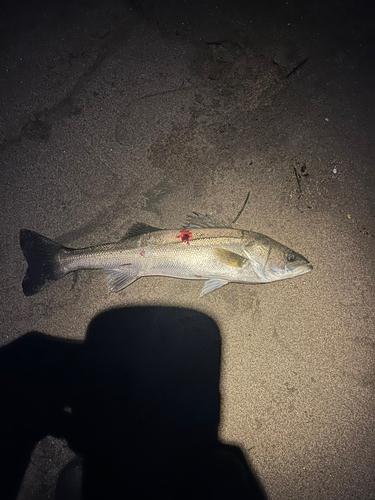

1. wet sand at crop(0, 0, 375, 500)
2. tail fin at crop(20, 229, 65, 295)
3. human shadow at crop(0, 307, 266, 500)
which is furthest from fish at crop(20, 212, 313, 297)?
human shadow at crop(0, 307, 266, 500)

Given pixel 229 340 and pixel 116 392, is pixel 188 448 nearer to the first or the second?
pixel 116 392

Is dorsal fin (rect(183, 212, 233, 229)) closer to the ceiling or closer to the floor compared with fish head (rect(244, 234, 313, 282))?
closer to the ceiling

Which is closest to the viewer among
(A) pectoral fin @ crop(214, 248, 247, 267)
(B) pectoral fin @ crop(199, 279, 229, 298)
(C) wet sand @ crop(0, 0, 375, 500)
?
(A) pectoral fin @ crop(214, 248, 247, 267)

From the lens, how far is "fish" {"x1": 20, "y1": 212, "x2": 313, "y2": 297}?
9.54ft

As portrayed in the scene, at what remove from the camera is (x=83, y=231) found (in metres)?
3.38

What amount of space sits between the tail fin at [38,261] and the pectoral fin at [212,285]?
1778mm

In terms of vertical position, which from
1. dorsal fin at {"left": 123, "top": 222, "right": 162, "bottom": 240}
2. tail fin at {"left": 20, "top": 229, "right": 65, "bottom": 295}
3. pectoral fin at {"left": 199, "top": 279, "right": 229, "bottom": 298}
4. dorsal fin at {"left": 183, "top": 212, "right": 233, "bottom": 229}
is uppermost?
dorsal fin at {"left": 183, "top": 212, "right": 233, "bottom": 229}

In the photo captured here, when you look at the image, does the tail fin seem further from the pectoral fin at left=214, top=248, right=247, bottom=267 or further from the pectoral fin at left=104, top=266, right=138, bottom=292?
the pectoral fin at left=214, top=248, right=247, bottom=267

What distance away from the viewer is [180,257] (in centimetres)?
291

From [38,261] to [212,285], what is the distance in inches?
86.4

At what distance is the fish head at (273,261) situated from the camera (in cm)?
290

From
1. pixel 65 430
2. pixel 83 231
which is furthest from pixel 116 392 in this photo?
pixel 83 231

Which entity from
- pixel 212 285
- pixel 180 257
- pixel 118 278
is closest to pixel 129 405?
pixel 118 278

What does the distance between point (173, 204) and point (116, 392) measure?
2540 mm
